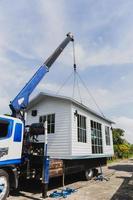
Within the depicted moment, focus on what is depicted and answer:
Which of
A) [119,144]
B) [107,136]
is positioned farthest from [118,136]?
[107,136]

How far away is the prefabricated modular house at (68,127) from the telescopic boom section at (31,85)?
195 centimetres

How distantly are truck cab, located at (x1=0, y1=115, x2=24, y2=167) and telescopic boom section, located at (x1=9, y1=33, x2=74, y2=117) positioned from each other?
1.40 metres

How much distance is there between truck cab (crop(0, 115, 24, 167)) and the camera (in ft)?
24.5

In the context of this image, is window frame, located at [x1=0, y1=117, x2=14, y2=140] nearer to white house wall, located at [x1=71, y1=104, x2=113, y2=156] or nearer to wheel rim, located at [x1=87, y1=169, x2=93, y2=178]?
white house wall, located at [x1=71, y1=104, x2=113, y2=156]

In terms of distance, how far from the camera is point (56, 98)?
43.8ft

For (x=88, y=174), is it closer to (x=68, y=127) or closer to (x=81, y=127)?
(x=81, y=127)

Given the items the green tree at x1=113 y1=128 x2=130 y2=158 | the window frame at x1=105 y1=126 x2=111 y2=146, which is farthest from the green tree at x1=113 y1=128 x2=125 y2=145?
the window frame at x1=105 y1=126 x2=111 y2=146

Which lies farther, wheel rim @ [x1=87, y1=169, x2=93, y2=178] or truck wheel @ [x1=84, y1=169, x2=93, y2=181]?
wheel rim @ [x1=87, y1=169, x2=93, y2=178]

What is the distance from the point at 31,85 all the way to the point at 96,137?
287 inches

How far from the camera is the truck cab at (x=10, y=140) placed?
7.48m

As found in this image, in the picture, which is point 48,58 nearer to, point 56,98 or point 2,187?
point 56,98

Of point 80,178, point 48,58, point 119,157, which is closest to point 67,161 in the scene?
point 80,178

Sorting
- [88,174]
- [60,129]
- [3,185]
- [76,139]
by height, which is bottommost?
[88,174]

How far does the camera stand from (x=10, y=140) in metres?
7.79
